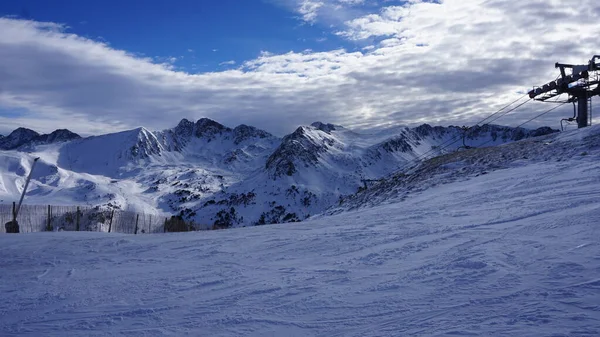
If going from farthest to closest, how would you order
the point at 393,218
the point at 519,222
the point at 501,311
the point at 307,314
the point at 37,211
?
the point at 37,211
the point at 393,218
the point at 519,222
the point at 307,314
the point at 501,311

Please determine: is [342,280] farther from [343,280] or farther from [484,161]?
[484,161]

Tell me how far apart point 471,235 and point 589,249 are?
2.73 metres

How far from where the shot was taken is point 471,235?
9789mm

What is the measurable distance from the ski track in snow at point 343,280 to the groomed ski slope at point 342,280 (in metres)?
0.03

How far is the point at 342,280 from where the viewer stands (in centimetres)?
772

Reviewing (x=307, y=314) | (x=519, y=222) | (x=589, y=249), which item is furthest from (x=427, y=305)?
(x=519, y=222)

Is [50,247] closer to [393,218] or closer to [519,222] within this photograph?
[393,218]

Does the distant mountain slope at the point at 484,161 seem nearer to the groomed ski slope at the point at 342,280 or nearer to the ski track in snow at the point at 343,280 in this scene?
the ski track in snow at the point at 343,280

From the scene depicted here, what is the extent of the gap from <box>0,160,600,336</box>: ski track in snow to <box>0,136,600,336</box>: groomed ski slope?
0.03m

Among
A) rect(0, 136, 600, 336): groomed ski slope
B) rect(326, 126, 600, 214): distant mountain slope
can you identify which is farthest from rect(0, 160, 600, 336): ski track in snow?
rect(326, 126, 600, 214): distant mountain slope

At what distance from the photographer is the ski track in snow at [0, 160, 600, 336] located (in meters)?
5.62

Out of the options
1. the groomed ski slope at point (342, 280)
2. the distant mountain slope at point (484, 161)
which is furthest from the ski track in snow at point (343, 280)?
the distant mountain slope at point (484, 161)

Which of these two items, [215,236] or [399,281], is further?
[215,236]

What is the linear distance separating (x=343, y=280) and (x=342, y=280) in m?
0.02
